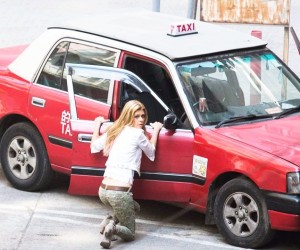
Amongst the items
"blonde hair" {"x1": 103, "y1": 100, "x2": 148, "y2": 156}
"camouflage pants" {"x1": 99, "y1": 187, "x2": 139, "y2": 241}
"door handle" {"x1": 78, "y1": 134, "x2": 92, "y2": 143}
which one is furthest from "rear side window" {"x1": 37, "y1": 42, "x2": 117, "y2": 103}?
"camouflage pants" {"x1": 99, "y1": 187, "x2": 139, "y2": 241}

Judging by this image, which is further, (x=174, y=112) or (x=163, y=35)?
(x=163, y=35)

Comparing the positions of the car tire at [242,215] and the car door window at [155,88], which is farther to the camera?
the car door window at [155,88]

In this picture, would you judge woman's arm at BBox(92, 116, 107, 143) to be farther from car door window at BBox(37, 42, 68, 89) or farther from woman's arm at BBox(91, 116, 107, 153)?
car door window at BBox(37, 42, 68, 89)

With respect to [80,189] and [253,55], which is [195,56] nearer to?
[253,55]

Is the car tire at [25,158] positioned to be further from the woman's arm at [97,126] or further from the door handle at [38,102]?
the woman's arm at [97,126]

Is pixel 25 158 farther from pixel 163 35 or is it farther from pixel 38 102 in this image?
pixel 163 35

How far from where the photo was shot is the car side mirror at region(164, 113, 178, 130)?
866 centimetres

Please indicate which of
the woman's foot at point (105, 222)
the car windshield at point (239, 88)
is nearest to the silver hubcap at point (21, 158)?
the woman's foot at point (105, 222)

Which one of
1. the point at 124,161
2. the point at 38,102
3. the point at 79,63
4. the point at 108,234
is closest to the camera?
the point at 108,234

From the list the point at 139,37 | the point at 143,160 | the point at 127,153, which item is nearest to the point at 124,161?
the point at 127,153

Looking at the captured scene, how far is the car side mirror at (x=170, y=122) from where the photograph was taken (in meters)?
8.66

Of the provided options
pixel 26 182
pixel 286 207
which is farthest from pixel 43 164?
pixel 286 207

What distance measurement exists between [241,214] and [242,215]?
13 millimetres

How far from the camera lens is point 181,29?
935cm
